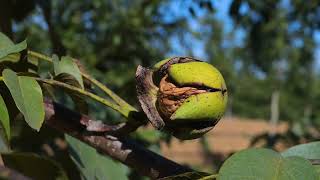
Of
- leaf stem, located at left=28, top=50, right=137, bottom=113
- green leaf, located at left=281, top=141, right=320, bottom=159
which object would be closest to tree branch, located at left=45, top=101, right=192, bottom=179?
leaf stem, located at left=28, top=50, right=137, bottom=113

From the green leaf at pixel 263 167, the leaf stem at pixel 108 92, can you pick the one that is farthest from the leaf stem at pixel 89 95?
the green leaf at pixel 263 167

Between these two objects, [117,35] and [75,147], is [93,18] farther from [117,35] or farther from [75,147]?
[75,147]

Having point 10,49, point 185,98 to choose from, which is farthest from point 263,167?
point 10,49

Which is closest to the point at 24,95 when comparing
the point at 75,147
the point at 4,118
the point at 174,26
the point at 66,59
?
the point at 4,118

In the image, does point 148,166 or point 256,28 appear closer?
point 148,166

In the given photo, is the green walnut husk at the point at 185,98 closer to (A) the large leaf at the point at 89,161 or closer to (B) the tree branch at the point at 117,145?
(B) the tree branch at the point at 117,145

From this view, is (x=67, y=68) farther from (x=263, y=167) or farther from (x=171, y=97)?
(x=263, y=167)

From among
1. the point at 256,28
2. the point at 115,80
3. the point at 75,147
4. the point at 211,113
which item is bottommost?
the point at 115,80
